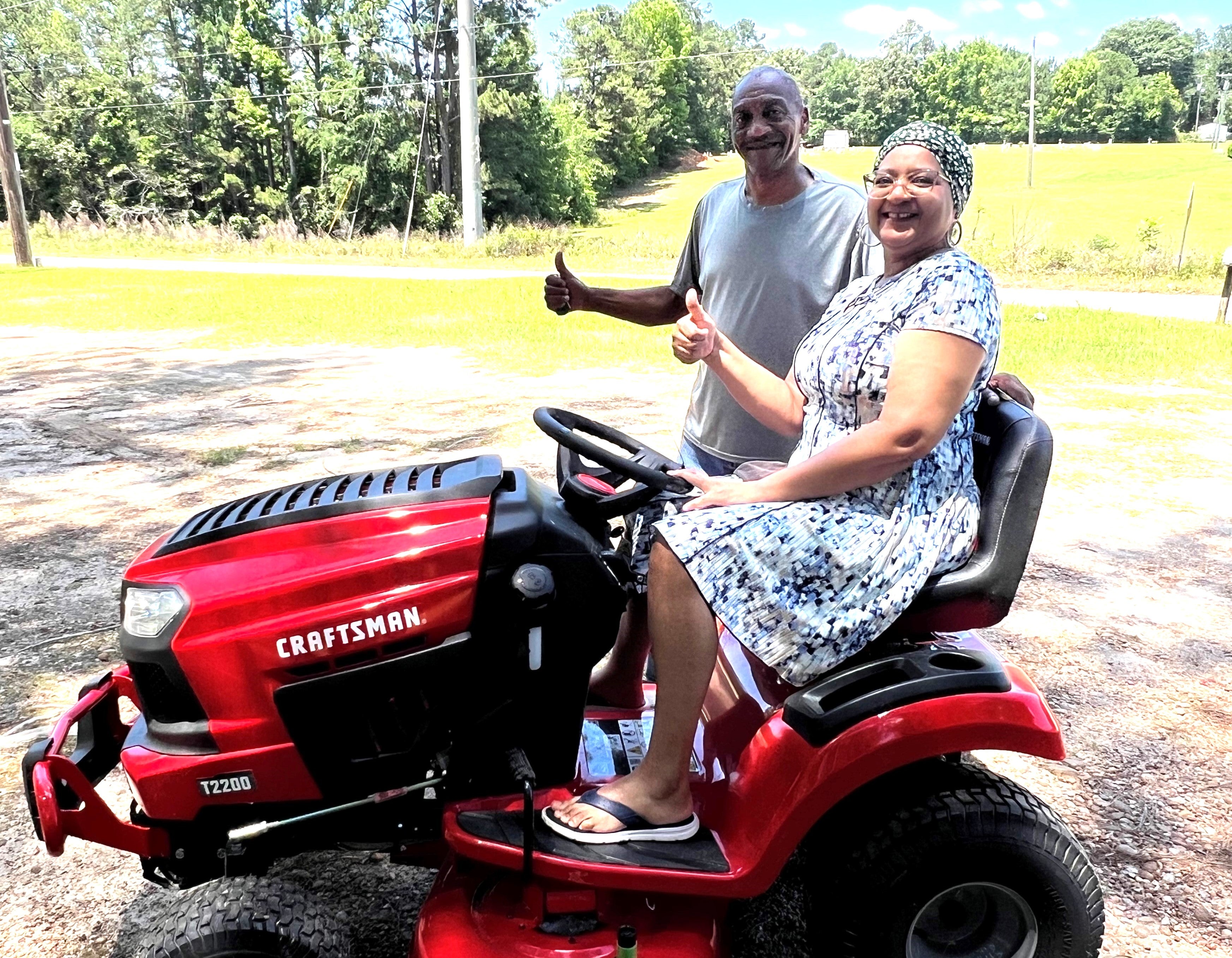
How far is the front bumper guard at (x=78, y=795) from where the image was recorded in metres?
1.73

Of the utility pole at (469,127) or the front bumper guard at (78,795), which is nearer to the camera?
the front bumper guard at (78,795)

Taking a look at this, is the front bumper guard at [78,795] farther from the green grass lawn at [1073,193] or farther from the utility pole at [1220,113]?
the utility pole at [1220,113]

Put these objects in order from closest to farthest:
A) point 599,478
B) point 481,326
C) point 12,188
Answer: point 599,478 → point 481,326 → point 12,188

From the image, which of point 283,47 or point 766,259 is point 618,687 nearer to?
point 766,259

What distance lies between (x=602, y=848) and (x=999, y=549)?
94 cm

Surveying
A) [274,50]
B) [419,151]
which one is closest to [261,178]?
[274,50]

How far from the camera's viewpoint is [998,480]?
1.94m

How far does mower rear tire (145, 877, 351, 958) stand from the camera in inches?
69.1

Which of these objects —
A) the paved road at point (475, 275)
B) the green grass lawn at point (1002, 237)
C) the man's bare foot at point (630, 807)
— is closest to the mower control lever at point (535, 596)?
the man's bare foot at point (630, 807)

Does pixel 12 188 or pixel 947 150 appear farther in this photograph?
pixel 12 188

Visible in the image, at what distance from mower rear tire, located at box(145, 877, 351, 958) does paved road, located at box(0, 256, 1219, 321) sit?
A: 1074 centimetres

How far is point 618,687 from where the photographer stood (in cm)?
238

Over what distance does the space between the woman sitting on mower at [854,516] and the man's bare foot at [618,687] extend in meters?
0.42

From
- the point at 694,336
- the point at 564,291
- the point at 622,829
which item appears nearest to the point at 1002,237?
the point at 564,291
